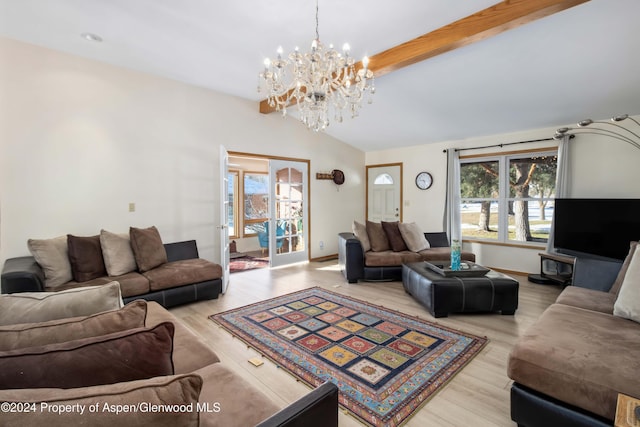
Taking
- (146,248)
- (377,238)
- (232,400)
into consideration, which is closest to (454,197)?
(377,238)

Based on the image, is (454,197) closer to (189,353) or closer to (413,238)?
(413,238)

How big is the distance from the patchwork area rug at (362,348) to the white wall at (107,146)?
Answer: 1.91 m

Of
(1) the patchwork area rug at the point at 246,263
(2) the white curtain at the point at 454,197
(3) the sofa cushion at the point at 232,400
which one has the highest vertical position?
(2) the white curtain at the point at 454,197

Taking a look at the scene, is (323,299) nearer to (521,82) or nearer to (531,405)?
(531,405)

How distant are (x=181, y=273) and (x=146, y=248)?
0.51 meters

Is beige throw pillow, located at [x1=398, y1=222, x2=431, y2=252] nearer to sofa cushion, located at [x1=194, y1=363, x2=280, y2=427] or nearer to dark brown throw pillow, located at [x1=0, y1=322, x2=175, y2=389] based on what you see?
sofa cushion, located at [x1=194, y1=363, x2=280, y2=427]

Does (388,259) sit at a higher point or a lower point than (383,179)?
lower

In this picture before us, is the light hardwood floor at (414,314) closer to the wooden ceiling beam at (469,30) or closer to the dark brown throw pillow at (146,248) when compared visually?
the dark brown throw pillow at (146,248)

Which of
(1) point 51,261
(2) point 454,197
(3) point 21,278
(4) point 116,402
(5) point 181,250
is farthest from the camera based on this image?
(2) point 454,197

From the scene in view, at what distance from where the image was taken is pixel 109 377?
2.93 ft

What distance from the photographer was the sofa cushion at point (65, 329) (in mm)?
1053

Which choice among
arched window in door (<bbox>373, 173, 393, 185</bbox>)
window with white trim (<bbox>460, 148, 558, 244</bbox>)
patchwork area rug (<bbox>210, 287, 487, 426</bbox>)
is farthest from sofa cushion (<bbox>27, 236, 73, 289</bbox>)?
window with white trim (<bbox>460, 148, 558, 244</bbox>)

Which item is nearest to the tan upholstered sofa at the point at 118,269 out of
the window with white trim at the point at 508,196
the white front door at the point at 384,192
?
the white front door at the point at 384,192

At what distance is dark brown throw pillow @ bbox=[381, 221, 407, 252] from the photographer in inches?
191
